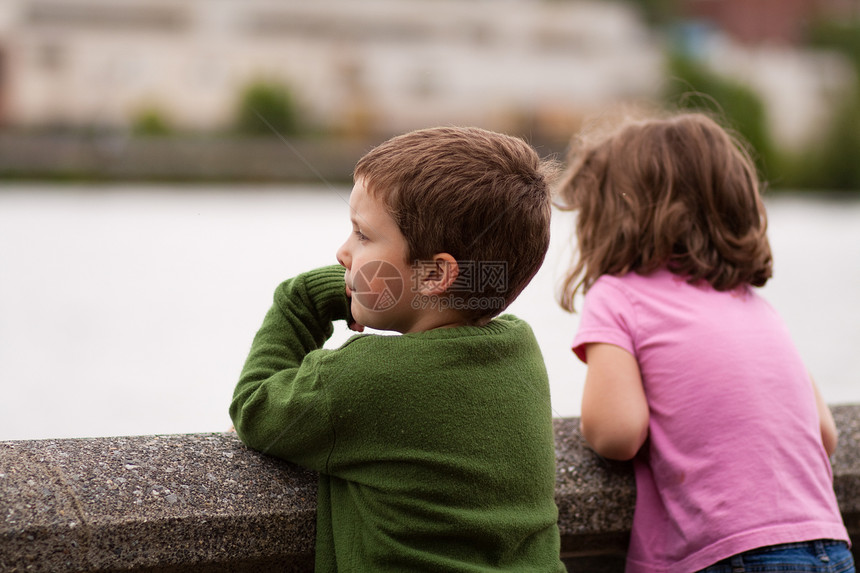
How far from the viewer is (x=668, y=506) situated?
1.44 meters

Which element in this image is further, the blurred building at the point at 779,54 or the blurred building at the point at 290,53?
the blurred building at the point at 779,54

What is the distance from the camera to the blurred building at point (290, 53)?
30.8 meters

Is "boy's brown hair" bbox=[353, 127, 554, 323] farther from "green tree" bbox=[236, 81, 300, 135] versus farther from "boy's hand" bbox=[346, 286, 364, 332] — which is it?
"green tree" bbox=[236, 81, 300, 135]

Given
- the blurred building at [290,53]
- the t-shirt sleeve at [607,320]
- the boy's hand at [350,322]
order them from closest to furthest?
1. the boy's hand at [350,322]
2. the t-shirt sleeve at [607,320]
3. the blurred building at [290,53]

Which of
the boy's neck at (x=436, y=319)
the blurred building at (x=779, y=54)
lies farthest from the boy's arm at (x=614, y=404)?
the blurred building at (x=779, y=54)

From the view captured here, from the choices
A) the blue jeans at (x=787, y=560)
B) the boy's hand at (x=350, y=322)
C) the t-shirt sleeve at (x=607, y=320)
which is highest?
the boy's hand at (x=350, y=322)

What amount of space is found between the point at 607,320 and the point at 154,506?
0.77 m

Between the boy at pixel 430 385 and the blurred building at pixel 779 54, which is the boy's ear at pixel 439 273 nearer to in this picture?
the boy at pixel 430 385

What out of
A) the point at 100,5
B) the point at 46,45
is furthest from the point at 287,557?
the point at 100,5

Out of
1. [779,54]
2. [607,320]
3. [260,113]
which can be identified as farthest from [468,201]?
[779,54]

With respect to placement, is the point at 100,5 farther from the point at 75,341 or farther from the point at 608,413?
the point at 608,413

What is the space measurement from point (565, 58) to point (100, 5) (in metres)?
23.9

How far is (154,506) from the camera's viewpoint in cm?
119

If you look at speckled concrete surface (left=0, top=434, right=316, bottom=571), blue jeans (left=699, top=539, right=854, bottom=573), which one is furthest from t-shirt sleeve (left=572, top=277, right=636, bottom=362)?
speckled concrete surface (left=0, top=434, right=316, bottom=571)
